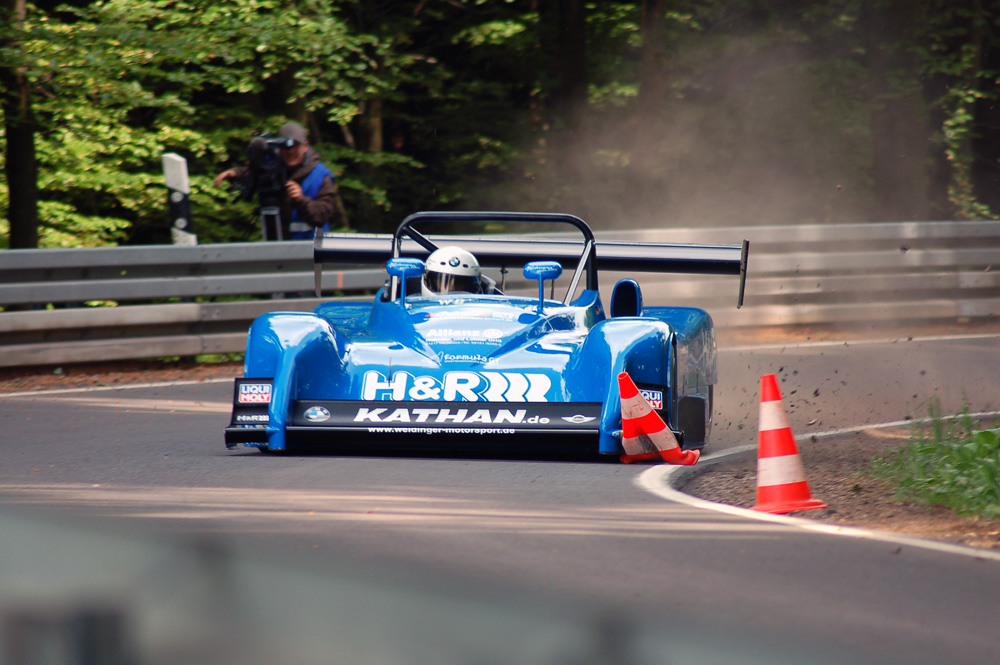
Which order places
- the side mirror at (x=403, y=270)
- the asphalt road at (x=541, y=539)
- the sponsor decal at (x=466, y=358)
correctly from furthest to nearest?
the side mirror at (x=403, y=270) → the sponsor decal at (x=466, y=358) → the asphalt road at (x=541, y=539)

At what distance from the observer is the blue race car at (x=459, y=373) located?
6523mm

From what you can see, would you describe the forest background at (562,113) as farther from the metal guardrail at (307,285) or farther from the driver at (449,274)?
the driver at (449,274)

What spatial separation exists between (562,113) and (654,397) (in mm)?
14401

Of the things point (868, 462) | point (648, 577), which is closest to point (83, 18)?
point (868, 462)

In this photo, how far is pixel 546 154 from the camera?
67.3 feet

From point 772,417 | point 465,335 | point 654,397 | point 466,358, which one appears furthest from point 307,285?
point 772,417

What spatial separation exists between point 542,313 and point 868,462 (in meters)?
2.03

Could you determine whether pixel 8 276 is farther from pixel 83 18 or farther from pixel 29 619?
pixel 29 619

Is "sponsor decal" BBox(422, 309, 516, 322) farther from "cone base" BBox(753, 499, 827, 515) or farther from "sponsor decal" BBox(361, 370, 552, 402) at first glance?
"cone base" BBox(753, 499, 827, 515)

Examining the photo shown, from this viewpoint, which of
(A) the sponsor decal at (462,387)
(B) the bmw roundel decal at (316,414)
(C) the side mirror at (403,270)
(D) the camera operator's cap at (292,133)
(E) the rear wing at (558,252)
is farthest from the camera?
(D) the camera operator's cap at (292,133)

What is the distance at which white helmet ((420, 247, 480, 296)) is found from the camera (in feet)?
26.8

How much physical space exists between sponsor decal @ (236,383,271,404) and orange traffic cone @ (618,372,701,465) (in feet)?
6.03

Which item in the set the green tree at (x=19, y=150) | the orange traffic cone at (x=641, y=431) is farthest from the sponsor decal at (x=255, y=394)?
the green tree at (x=19, y=150)

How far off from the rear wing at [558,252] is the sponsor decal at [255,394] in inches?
83.1
